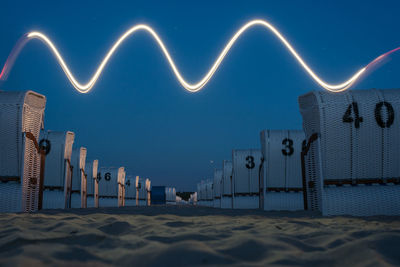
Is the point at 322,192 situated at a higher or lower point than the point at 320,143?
lower

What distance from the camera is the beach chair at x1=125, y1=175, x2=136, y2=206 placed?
34.8 metres

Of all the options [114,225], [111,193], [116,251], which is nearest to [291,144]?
[114,225]

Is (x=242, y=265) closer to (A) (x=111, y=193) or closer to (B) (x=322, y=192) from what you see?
(B) (x=322, y=192)

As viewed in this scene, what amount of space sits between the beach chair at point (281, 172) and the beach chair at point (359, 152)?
4.92m

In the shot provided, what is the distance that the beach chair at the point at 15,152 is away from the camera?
7.95 metres

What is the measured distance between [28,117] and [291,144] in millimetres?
9438

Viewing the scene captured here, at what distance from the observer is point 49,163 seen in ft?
44.7

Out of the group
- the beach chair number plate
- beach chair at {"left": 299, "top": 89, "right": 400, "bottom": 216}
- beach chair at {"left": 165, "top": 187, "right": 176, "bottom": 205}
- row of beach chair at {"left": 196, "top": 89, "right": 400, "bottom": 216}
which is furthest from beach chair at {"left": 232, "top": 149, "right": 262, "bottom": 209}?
beach chair at {"left": 165, "top": 187, "right": 176, "bottom": 205}

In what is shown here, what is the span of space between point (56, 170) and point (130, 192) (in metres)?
22.2

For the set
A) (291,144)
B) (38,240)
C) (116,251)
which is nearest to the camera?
(116,251)

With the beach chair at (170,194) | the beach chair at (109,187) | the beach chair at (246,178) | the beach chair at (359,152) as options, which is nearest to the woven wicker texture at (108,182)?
the beach chair at (109,187)

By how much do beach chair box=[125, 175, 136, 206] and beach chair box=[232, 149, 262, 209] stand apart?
2015 cm

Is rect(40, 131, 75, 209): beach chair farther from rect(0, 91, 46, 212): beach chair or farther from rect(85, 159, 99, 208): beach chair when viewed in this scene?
rect(85, 159, 99, 208): beach chair

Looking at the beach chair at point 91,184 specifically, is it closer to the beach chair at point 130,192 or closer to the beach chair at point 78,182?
the beach chair at point 78,182
